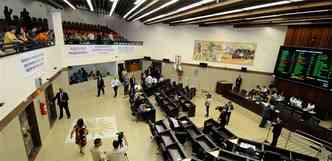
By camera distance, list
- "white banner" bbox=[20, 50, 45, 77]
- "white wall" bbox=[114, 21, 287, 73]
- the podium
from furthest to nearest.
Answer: the podium, "white wall" bbox=[114, 21, 287, 73], "white banner" bbox=[20, 50, 45, 77]

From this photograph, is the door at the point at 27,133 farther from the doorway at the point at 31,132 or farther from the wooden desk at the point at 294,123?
the wooden desk at the point at 294,123

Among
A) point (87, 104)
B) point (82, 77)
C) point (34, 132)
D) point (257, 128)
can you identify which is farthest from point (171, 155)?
point (82, 77)

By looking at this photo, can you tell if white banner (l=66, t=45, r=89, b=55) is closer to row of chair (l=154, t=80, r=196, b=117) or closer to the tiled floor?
the tiled floor

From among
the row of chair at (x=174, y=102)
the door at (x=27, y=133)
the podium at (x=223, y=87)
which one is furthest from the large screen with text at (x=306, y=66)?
the door at (x=27, y=133)

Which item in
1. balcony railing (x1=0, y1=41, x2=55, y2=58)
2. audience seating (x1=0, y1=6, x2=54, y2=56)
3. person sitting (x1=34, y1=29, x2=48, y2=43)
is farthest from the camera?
person sitting (x1=34, y1=29, x2=48, y2=43)

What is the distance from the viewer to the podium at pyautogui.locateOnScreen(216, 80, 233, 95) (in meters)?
12.3

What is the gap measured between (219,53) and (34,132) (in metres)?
11.8

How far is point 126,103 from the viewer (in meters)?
10.1

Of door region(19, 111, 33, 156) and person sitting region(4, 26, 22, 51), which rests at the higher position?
person sitting region(4, 26, 22, 51)

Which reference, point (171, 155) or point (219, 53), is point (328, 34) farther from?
point (171, 155)

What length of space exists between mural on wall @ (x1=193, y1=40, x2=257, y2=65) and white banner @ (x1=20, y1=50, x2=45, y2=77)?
408 inches

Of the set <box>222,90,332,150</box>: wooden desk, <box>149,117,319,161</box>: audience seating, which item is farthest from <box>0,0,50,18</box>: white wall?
<box>222,90,332,150</box>: wooden desk

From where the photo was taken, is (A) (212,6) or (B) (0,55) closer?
(B) (0,55)

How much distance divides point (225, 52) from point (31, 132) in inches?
473
